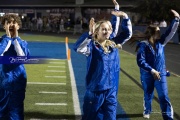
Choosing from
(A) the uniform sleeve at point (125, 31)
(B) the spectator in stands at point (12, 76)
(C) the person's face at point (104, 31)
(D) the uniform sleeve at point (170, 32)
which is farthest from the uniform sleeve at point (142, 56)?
(B) the spectator in stands at point (12, 76)

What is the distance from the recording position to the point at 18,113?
17.1 ft

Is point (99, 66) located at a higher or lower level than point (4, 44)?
lower

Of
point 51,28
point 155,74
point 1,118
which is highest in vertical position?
point 155,74

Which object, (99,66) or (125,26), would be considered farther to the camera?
(125,26)

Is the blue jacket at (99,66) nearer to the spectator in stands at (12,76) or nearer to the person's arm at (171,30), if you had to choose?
the spectator in stands at (12,76)

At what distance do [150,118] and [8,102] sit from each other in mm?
2929

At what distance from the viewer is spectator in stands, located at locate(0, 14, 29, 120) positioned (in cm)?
511

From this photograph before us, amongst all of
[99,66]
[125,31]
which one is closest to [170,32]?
[125,31]

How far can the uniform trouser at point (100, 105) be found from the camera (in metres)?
4.79

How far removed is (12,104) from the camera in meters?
5.16

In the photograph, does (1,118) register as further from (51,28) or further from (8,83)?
(51,28)

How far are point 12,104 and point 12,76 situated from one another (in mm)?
408

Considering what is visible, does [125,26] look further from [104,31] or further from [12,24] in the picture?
[12,24]

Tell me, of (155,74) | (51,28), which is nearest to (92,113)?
(155,74)
